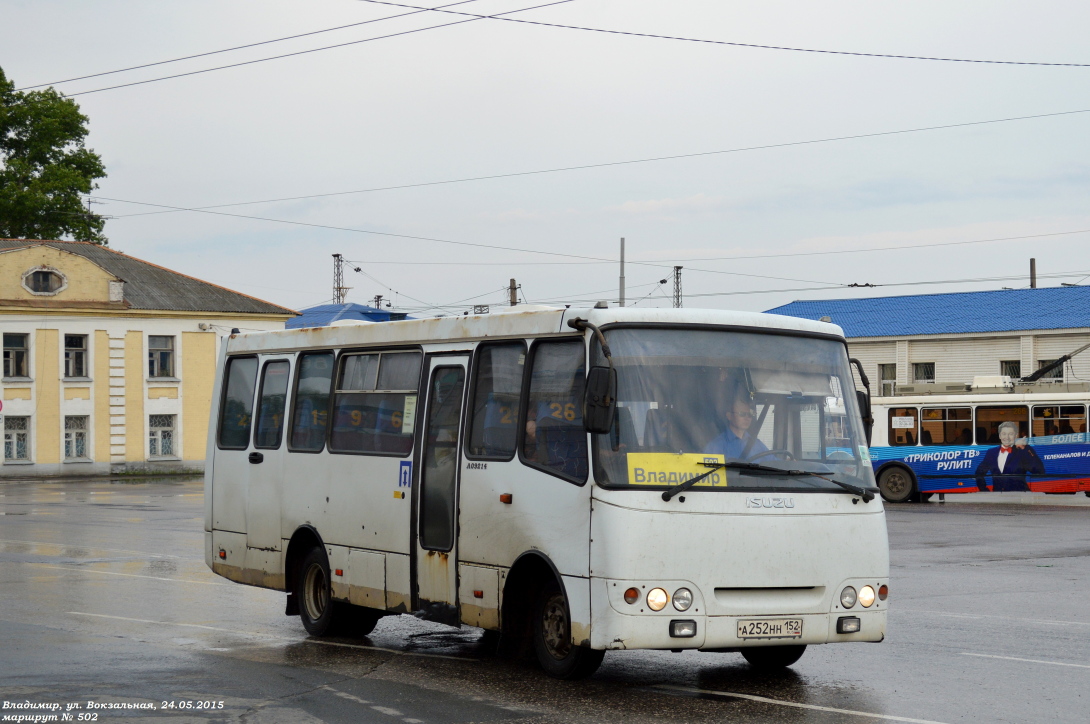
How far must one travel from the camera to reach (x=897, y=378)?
2265 inches

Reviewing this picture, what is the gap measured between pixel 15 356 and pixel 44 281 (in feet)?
10.9

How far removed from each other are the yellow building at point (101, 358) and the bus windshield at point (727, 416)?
50.5 metres

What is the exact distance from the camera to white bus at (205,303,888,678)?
841 centimetres

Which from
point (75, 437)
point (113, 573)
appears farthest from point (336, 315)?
point (113, 573)

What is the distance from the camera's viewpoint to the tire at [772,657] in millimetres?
9570

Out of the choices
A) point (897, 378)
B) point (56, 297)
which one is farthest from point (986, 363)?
point (56, 297)

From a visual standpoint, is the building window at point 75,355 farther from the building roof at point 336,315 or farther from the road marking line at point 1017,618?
the road marking line at point 1017,618

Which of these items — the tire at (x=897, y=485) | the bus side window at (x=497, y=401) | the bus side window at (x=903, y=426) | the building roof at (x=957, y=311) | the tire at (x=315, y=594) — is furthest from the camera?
the building roof at (x=957, y=311)

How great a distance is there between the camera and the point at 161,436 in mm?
59219

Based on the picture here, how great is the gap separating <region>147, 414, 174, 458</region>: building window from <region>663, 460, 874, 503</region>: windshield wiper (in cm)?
5321

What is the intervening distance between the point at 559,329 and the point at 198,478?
1942 inches

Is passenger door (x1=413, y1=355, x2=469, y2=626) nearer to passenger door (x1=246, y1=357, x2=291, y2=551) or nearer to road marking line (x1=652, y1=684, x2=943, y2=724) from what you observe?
road marking line (x1=652, y1=684, x2=943, y2=724)

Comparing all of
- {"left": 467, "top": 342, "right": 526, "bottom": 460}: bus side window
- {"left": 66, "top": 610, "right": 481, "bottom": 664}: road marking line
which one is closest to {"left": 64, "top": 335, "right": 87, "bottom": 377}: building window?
{"left": 66, "top": 610, "right": 481, "bottom": 664}: road marking line

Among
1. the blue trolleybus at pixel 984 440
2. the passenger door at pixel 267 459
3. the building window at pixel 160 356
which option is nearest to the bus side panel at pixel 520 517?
the passenger door at pixel 267 459
